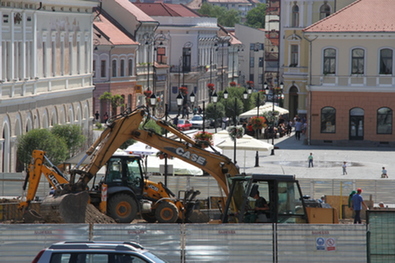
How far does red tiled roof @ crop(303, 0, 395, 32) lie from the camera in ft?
198

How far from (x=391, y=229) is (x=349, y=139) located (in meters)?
40.9

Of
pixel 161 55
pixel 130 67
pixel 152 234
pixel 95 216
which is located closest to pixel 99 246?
pixel 152 234

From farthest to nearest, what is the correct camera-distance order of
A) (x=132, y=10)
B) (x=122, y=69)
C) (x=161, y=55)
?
(x=161, y=55) < (x=132, y=10) < (x=122, y=69)

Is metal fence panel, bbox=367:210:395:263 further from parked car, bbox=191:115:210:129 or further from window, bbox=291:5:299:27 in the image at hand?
window, bbox=291:5:299:27

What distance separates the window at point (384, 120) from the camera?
6062cm

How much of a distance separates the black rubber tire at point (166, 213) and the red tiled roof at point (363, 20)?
112 ft

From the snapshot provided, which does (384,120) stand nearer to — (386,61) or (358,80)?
(358,80)

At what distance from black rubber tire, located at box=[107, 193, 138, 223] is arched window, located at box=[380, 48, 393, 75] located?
35336 millimetres

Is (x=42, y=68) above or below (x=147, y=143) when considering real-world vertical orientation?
above

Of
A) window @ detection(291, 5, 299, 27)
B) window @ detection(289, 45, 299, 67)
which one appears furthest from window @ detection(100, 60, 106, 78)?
window @ detection(291, 5, 299, 27)

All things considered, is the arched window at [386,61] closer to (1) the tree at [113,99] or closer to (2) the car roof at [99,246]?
(1) the tree at [113,99]

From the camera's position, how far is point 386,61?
60.5m

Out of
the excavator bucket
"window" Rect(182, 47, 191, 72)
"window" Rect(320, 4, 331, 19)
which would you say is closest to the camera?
the excavator bucket

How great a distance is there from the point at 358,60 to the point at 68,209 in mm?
37320
